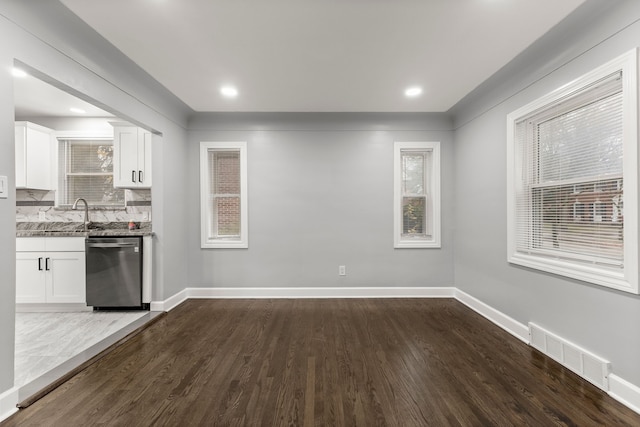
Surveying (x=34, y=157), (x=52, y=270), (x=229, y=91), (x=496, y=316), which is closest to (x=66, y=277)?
(x=52, y=270)

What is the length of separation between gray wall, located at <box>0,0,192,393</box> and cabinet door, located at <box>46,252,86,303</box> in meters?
0.90

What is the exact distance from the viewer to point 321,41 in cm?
229

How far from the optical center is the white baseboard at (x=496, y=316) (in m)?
2.74

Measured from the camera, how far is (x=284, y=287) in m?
4.14

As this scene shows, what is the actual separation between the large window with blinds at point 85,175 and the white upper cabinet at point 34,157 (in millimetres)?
107

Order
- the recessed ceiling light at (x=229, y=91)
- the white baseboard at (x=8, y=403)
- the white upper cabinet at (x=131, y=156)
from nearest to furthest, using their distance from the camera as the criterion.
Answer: the white baseboard at (x=8, y=403) < the recessed ceiling light at (x=229, y=91) < the white upper cabinet at (x=131, y=156)

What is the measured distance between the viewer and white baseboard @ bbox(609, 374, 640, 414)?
5.76 ft

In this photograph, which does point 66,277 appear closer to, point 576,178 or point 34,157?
point 34,157

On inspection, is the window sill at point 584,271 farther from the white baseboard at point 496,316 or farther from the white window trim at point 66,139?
the white window trim at point 66,139

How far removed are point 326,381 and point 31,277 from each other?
3872mm

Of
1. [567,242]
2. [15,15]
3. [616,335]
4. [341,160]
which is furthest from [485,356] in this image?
[15,15]

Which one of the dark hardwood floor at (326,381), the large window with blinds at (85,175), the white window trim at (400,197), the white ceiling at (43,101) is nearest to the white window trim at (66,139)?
the large window with blinds at (85,175)

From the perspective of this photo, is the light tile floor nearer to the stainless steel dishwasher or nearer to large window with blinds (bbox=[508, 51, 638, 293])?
the stainless steel dishwasher

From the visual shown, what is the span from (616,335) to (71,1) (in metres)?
4.23
